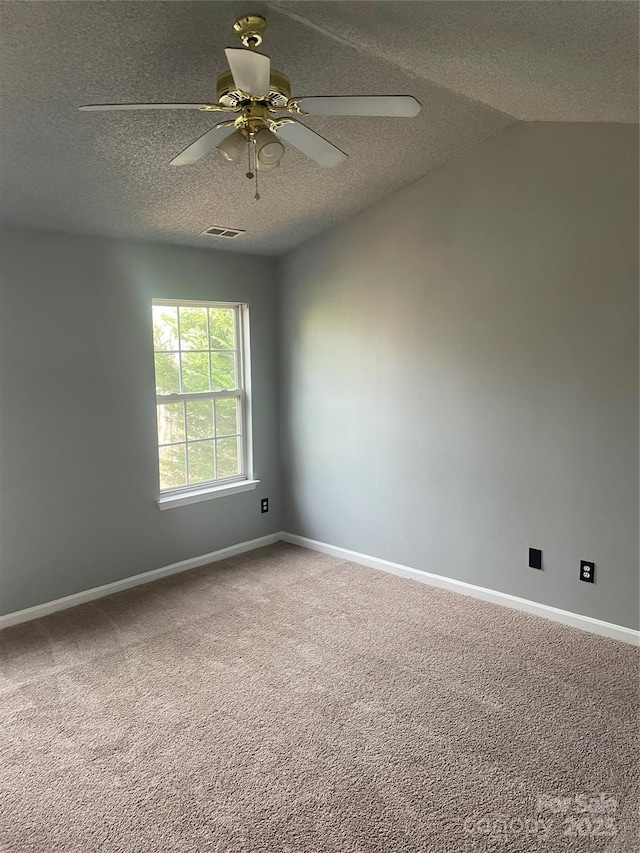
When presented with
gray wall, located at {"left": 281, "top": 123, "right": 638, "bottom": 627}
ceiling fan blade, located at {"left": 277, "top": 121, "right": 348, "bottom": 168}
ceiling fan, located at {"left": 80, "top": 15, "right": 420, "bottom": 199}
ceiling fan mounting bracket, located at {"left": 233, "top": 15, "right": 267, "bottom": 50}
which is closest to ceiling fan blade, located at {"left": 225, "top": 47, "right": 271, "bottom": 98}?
ceiling fan, located at {"left": 80, "top": 15, "right": 420, "bottom": 199}

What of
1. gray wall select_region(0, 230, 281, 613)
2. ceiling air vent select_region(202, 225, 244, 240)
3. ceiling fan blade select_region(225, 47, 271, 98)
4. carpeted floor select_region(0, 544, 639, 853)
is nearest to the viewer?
ceiling fan blade select_region(225, 47, 271, 98)

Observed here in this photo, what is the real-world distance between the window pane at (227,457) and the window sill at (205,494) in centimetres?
10

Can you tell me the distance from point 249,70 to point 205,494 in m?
3.11

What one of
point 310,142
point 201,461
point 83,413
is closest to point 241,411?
point 201,461

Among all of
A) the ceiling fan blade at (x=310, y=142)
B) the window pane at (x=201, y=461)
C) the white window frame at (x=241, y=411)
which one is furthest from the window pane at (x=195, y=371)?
the ceiling fan blade at (x=310, y=142)

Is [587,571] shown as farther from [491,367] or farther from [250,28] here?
[250,28]

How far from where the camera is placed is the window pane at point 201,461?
4.35 meters

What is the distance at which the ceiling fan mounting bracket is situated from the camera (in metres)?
2.01

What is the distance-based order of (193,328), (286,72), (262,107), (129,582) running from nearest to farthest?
(262,107), (286,72), (129,582), (193,328)

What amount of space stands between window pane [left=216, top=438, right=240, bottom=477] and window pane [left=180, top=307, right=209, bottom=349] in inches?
28.5

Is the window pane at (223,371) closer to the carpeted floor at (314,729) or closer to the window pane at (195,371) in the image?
the window pane at (195,371)

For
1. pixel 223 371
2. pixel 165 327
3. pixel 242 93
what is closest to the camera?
pixel 242 93

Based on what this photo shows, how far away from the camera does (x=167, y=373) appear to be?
415 cm

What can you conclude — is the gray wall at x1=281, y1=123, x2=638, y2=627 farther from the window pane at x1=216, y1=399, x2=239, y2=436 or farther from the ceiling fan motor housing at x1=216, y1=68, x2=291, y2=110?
the ceiling fan motor housing at x1=216, y1=68, x2=291, y2=110
